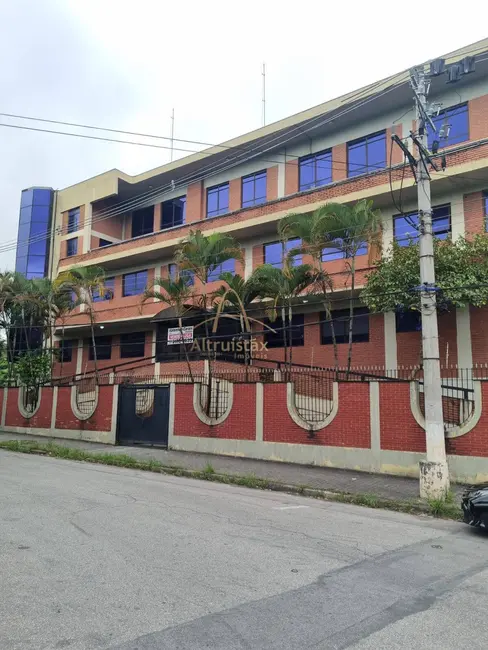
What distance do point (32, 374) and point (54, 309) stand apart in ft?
11.8

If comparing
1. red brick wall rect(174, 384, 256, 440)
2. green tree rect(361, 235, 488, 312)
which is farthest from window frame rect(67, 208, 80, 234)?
green tree rect(361, 235, 488, 312)

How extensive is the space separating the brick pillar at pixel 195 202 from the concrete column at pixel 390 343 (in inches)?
514

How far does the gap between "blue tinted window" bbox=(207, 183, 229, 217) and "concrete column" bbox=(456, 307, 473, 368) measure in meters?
14.3

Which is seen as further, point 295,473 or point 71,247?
point 71,247

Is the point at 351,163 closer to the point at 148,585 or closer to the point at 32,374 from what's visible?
the point at 32,374

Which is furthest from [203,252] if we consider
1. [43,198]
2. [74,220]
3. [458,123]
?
[43,198]

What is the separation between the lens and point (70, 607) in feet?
14.1

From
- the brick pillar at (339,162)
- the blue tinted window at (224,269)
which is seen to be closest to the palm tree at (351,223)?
the brick pillar at (339,162)

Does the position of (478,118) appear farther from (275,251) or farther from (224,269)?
(224,269)

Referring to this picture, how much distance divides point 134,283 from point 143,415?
551 inches

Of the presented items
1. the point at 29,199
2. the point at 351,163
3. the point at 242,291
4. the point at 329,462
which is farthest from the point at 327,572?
the point at 29,199

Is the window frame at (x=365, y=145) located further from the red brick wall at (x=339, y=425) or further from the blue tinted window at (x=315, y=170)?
the red brick wall at (x=339, y=425)

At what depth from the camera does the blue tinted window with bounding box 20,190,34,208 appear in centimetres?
3834

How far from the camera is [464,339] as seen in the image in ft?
62.2
